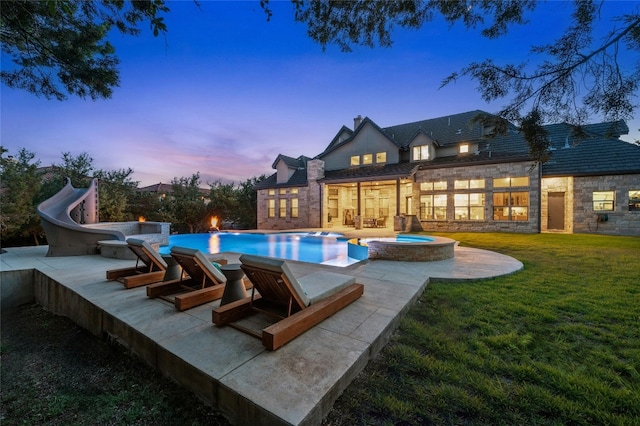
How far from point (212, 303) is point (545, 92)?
6.36 m

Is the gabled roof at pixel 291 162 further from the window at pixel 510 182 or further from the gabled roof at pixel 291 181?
the window at pixel 510 182

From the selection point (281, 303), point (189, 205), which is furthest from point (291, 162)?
point (281, 303)

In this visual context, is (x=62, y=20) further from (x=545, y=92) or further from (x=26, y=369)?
(x=545, y=92)

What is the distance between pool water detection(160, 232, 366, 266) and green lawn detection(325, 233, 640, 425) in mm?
4333

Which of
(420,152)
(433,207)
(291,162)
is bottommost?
(433,207)

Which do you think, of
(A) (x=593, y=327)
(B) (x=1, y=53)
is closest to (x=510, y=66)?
(A) (x=593, y=327)

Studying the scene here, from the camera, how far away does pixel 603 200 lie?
46.2 ft

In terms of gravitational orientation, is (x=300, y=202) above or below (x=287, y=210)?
above

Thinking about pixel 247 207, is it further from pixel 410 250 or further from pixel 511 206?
pixel 511 206

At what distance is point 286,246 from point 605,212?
17285 mm

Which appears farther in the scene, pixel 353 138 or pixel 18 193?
pixel 353 138

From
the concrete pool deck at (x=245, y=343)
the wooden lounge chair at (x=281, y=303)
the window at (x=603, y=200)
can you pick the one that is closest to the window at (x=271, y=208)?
the concrete pool deck at (x=245, y=343)

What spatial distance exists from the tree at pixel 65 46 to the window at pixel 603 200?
20.8 meters

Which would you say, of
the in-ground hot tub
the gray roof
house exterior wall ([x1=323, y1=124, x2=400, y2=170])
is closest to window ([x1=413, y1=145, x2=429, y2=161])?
the gray roof
